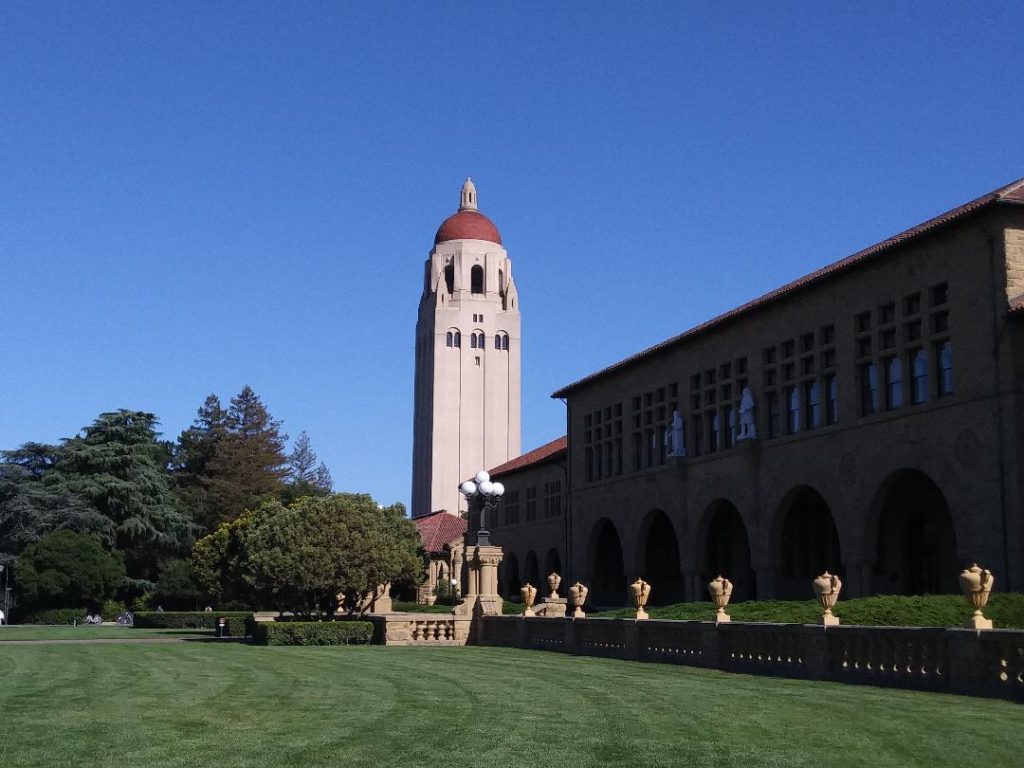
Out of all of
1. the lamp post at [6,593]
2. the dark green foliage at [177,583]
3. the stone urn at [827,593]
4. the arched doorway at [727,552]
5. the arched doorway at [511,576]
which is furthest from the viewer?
the lamp post at [6,593]

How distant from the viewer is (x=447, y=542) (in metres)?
94.5

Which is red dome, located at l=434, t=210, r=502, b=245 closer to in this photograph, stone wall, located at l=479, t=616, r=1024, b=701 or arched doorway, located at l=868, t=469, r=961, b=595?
arched doorway, located at l=868, t=469, r=961, b=595

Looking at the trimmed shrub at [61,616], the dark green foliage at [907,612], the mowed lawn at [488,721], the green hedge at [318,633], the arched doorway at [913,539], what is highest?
the arched doorway at [913,539]

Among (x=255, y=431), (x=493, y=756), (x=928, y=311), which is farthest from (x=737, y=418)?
(x=255, y=431)

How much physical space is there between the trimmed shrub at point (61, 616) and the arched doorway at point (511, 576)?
26.9 meters

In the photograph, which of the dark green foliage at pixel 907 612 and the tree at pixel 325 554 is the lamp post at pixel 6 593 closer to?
the tree at pixel 325 554

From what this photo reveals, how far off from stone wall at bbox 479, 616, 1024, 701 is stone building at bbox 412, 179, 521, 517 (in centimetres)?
9382

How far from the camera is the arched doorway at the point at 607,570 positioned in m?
62.8

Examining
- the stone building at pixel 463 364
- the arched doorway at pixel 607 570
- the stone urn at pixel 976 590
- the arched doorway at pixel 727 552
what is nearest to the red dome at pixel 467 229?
the stone building at pixel 463 364

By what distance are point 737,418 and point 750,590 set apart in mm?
7867

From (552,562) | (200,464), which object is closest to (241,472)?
(200,464)

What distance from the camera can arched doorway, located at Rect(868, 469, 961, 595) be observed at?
3800 centimetres

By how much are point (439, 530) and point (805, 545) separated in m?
56.0

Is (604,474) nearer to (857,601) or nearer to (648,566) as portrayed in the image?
(648,566)
